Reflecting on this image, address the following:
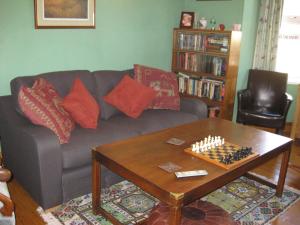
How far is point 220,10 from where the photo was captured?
4223mm

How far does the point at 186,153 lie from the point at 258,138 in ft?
2.37

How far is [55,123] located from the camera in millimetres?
2443

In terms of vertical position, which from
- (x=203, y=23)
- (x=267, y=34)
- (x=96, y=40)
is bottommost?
(x=96, y=40)

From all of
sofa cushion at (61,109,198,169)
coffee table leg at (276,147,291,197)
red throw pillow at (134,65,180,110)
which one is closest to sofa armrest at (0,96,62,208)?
sofa cushion at (61,109,198,169)

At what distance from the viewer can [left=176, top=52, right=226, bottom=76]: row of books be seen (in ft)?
13.6

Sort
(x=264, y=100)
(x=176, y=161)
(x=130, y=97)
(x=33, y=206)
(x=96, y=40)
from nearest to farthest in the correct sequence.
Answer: (x=176, y=161) → (x=33, y=206) → (x=130, y=97) → (x=96, y=40) → (x=264, y=100)

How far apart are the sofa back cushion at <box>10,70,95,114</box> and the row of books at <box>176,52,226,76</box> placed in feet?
5.41

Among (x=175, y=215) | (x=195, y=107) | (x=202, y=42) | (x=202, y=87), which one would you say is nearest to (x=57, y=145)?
(x=175, y=215)

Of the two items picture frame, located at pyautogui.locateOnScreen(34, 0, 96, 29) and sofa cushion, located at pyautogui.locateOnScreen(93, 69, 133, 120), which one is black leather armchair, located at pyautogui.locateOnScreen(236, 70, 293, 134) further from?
picture frame, located at pyautogui.locateOnScreen(34, 0, 96, 29)

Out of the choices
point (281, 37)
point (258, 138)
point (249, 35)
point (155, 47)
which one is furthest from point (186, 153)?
point (281, 37)

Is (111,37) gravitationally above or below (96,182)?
above

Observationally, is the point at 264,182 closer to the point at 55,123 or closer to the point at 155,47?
the point at 55,123

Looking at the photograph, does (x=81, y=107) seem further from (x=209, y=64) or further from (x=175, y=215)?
(x=209, y=64)

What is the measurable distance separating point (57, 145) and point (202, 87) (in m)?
2.54
